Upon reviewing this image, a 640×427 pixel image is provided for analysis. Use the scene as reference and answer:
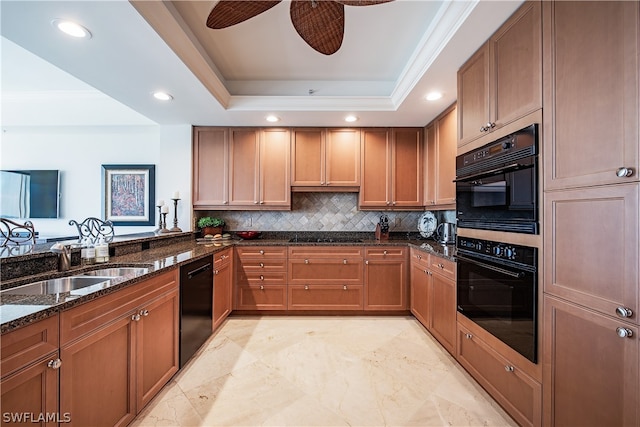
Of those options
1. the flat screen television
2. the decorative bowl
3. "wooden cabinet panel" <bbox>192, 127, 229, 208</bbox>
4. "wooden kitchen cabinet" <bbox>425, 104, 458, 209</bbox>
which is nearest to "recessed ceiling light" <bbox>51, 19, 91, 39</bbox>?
"wooden cabinet panel" <bbox>192, 127, 229, 208</bbox>

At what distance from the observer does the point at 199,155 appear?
3.53 m

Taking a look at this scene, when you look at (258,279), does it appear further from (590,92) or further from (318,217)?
(590,92)

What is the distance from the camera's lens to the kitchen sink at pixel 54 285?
4.66 feet

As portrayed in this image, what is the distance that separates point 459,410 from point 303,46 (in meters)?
3.05

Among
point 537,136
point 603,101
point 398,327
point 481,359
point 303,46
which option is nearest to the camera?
point 603,101

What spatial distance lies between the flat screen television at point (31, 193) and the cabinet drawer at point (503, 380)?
5.61 meters

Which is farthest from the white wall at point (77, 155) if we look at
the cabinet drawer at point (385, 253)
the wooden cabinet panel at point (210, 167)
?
the cabinet drawer at point (385, 253)

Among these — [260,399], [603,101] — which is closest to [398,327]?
[260,399]

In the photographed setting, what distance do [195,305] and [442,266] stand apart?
2145 millimetres

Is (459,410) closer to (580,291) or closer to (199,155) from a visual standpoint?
(580,291)

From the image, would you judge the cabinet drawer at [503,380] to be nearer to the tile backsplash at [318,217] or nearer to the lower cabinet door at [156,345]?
the tile backsplash at [318,217]

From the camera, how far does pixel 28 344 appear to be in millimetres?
946

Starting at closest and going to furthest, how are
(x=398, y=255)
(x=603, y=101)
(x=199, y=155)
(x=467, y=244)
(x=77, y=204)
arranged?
(x=603, y=101)
(x=467, y=244)
(x=398, y=255)
(x=199, y=155)
(x=77, y=204)

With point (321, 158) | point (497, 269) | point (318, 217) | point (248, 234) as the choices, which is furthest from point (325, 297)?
point (497, 269)
